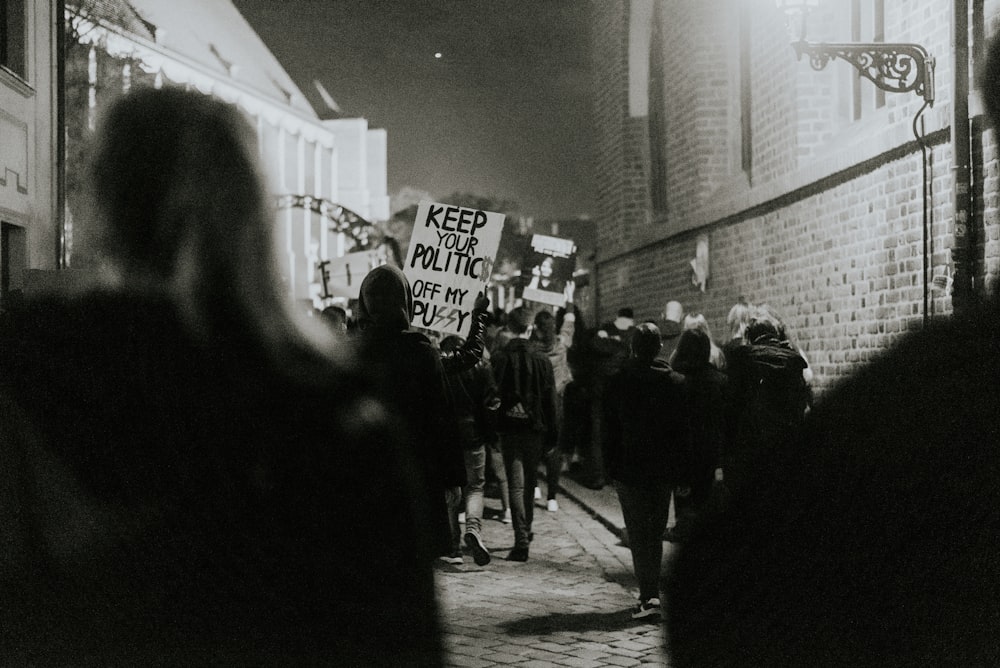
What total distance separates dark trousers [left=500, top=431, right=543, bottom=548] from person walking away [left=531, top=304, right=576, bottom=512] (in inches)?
16.0

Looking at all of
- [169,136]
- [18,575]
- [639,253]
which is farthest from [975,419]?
[639,253]

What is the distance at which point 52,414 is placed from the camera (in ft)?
5.42

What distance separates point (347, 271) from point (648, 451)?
66.6ft

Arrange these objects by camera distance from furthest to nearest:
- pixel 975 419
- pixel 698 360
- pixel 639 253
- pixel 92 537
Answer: pixel 639 253
pixel 698 360
pixel 92 537
pixel 975 419

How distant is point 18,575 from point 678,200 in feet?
52.3

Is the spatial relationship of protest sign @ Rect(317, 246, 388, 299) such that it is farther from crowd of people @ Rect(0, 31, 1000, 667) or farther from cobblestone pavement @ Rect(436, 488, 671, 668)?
crowd of people @ Rect(0, 31, 1000, 667)

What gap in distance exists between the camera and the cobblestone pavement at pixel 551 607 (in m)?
5.83

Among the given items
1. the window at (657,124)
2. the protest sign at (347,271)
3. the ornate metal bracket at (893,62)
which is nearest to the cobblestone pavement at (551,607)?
the ornate metal bracket at (893,62)

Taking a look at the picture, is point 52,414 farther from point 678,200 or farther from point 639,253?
point 639,253

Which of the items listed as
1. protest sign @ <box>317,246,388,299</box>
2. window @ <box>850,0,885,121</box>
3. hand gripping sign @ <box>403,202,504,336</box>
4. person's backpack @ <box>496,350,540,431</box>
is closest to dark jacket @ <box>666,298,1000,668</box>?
person's backpack @ <box>496,350,540,431</box>

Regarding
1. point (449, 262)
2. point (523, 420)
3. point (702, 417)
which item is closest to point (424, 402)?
point (702, 417)

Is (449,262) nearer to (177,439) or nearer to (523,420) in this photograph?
(523,420)

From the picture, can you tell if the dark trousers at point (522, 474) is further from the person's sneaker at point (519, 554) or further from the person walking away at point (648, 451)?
the person walking away at point (648, 451)

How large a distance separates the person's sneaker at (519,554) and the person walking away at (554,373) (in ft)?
4.10
